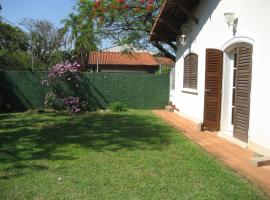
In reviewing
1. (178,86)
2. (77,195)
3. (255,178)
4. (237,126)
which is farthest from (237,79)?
(178,86)

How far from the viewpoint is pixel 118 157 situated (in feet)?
23.8

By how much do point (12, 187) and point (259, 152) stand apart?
4.53 m

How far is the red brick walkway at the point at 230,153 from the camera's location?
232 inches

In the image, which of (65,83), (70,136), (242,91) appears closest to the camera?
(242,91)

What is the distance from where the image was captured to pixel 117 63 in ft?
122

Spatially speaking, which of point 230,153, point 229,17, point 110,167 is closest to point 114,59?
point 229,17

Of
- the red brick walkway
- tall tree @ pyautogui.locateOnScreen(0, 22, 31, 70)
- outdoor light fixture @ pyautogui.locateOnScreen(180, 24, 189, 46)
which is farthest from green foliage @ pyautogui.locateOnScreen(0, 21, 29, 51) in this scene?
the red brick walkway

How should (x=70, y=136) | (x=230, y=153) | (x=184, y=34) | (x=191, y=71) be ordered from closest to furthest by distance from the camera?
(x=230, y=153), (x=70, y=136), (x=191, y=71), (x=184, y=34)

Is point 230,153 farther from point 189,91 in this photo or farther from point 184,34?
point 184,34

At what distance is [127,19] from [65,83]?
3.95 metres

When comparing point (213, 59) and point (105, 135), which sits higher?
point (213, 59)

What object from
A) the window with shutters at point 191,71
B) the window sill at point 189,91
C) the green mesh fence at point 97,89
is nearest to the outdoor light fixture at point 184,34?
the window with shutters at point 191,71

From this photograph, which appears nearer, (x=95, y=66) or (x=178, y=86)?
(x=178, y=86)

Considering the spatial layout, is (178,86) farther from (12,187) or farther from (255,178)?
(12,187)
